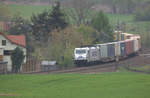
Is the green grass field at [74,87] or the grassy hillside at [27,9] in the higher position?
the grassy hillside at [27,9]

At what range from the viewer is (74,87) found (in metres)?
26.0

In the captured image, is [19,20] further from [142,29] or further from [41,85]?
[41,85]

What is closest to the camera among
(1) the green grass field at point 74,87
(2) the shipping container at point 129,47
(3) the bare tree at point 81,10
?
(1) the green grass field at point 74,87

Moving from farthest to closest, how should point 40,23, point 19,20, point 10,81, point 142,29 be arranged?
point 142,29 < point 19,20 < point 40,23 < point 10,81

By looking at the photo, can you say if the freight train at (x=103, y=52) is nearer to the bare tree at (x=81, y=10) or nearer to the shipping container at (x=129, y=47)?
the shipping container at (x=129, y=47)

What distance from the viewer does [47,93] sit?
23969 mm

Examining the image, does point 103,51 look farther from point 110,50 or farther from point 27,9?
point 27,9

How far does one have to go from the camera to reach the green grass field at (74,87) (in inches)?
904

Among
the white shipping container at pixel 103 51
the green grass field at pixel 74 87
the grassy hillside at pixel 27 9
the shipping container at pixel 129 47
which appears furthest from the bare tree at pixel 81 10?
the green grass field at pixel 74 87

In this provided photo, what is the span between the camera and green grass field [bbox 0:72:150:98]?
75.3 ft

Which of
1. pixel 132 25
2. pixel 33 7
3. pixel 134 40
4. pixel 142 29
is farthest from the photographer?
pixel 33 7

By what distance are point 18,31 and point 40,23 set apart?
4.67 m

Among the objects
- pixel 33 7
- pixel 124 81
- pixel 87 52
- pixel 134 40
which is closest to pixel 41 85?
pixel 124 81

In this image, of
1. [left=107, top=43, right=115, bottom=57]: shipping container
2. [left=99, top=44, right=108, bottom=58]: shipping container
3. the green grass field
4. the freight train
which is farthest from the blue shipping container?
the green grass field
